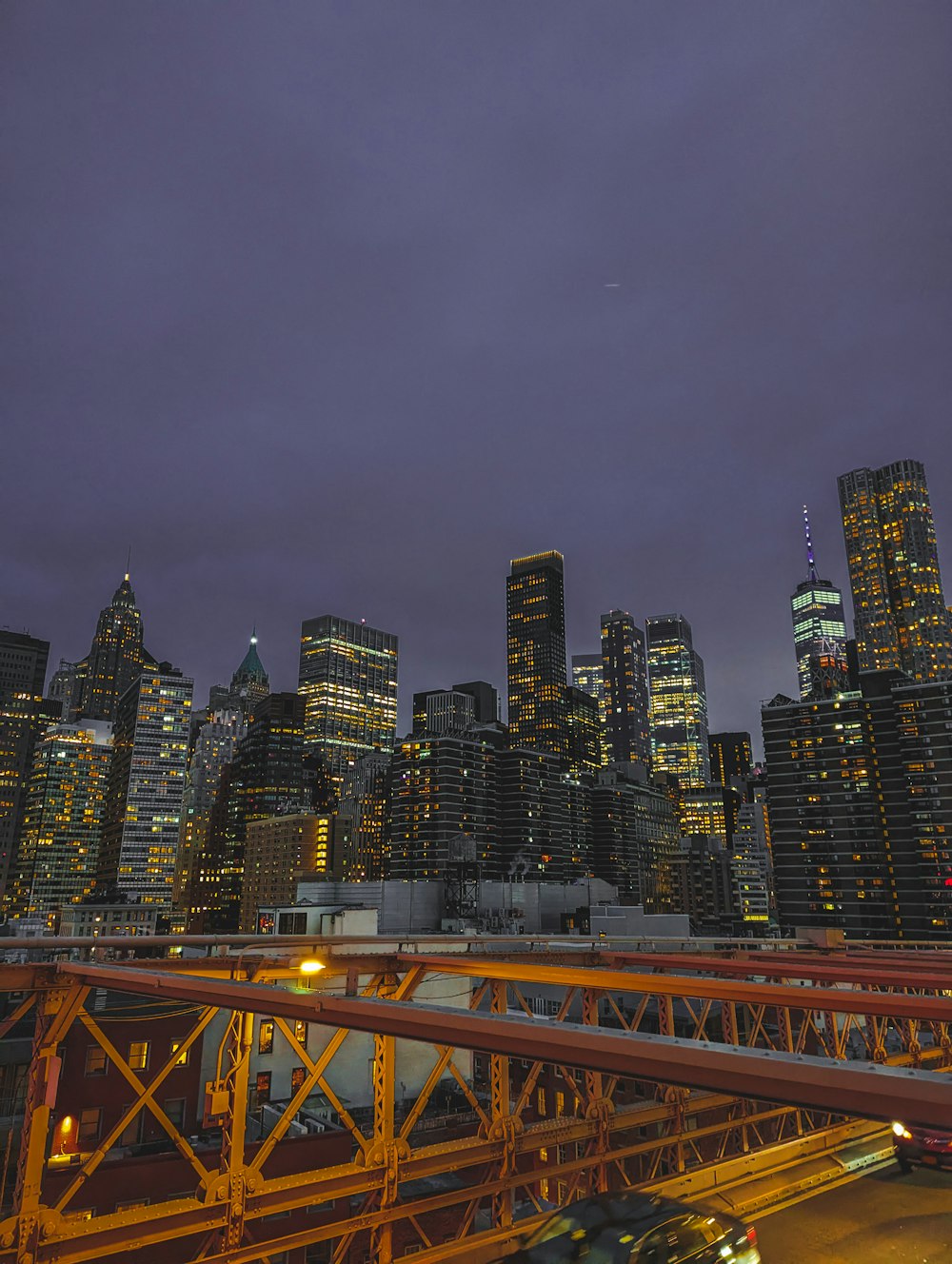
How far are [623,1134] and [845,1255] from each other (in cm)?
3286

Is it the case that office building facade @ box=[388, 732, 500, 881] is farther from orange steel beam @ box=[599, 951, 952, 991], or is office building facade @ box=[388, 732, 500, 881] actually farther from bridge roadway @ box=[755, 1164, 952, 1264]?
bridge roadway @ box=[755, 1164, 952, 1264]

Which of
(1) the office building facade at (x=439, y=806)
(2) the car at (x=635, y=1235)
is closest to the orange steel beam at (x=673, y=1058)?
(2) the car at (x=635, y=1235)

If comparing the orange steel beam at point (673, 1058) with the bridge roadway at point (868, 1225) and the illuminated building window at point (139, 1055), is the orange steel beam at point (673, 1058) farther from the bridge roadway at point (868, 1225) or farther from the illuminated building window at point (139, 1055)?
the illuminated building window at point (139, 1055)

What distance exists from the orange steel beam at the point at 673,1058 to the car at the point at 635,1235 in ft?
16.6

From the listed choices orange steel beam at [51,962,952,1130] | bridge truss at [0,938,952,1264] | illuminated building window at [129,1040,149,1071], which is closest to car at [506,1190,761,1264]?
bridge truss at [0,938,952,1264]

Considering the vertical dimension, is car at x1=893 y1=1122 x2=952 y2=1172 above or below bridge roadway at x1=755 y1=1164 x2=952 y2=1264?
above

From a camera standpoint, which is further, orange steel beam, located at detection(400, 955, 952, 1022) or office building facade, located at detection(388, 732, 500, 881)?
office building facade, located at detection(388, 732, 500, 881)

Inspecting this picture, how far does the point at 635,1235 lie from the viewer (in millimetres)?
9906

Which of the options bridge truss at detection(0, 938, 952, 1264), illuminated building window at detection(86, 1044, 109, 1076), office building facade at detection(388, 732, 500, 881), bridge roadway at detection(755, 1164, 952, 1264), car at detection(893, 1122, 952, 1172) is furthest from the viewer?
office building facade at detection(388, 732, 500, 881)

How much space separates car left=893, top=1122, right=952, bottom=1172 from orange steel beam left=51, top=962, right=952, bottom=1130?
→ 406 inches

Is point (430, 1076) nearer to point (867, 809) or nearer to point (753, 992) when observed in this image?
point (753, 992)

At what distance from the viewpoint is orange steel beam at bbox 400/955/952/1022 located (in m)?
6.46

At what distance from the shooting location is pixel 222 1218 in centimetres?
1024

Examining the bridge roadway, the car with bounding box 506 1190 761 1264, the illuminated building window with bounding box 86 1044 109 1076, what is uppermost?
the car with bounding box 506 1190 761 1264
